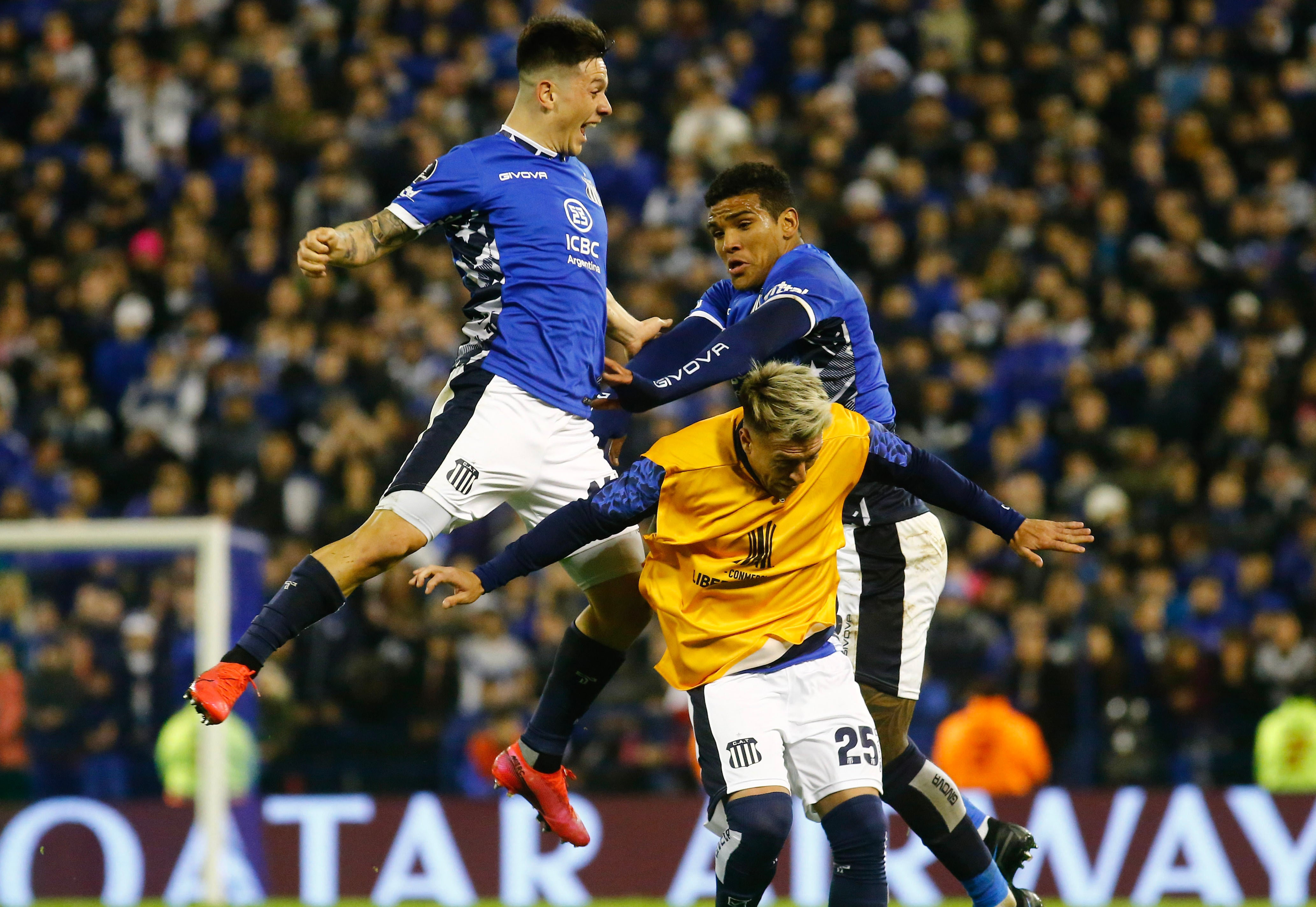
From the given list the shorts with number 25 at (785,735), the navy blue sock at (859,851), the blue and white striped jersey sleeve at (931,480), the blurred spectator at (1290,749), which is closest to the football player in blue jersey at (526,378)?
the shorts with number 25 at (785,735)

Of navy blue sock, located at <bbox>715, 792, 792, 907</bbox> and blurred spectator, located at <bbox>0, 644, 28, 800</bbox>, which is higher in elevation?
navy blue sock, located at <bbox>715, 792, 792, 907</bbox>

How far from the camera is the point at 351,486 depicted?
44.8ft

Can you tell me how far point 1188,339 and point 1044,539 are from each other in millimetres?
8541

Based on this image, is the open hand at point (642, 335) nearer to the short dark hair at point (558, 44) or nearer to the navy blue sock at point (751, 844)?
the short dark hair at point (558, 44)

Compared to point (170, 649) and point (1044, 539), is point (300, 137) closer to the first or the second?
point (170, 649)

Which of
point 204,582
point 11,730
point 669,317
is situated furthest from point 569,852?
point 669,317

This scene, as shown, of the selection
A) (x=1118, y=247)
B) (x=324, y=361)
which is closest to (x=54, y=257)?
(x=324, y=361)

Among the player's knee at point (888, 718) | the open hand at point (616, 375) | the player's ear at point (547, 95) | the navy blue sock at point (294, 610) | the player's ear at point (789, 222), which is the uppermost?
the player's ear at point (547, 95)

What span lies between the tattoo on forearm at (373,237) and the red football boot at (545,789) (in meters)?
1.84

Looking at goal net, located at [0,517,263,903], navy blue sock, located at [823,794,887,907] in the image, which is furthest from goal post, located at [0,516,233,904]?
navy blue sock, located at [823,794,887,907]

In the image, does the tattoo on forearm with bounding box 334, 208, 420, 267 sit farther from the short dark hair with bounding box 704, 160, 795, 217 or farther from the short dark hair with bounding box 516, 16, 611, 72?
the short dark hair with bounding box 704, 160, 795, 217

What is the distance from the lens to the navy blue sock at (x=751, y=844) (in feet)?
19.4

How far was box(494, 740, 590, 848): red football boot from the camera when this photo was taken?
22.1 feet

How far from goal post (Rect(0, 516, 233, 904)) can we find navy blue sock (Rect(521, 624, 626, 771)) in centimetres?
446
